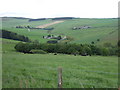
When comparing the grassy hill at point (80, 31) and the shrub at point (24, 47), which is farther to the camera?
the grassy hill at point (80, 31)

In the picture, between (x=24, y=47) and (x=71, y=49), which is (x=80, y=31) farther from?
(x=24, y=47)

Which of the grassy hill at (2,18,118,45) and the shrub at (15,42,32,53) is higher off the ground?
the grassy hill at (2,18,118,45)

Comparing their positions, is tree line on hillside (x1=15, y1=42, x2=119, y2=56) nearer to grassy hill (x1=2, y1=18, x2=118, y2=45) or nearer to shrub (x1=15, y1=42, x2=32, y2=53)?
shrub (x1=15, y1=42, x2=32, y2=53)

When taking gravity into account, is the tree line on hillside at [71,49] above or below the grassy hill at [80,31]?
below

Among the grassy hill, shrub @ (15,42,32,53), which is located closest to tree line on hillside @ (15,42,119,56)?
shrub @ (15,42,32,53)

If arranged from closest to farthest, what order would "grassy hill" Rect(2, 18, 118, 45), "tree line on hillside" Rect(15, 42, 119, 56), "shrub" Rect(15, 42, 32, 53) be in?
"tree line on hillside" Rect(15, 42, 119, 56), "shrub" Rect(15, 42, 32, 53), "grassy hill" Rect(2, 18, 118, 45)

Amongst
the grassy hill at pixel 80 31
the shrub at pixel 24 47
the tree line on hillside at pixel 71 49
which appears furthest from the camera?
the grassy hill at pixel 80 31

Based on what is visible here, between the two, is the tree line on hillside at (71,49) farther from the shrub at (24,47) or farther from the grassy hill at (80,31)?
the grassy hill at (80,31)

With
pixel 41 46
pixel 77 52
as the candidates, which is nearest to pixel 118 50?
pixel 77 52

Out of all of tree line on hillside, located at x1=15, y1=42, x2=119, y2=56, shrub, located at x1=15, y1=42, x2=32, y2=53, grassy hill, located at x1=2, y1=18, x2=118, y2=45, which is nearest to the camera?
tree line on hillside, located at x1=15, y1=42, x2=119, y2=56

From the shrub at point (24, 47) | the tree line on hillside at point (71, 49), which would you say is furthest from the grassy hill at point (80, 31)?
the shrub at point (24, 47)

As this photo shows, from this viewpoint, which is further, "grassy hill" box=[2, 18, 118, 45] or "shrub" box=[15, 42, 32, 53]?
"grassy hill" box=[2, 18, 118, 45]

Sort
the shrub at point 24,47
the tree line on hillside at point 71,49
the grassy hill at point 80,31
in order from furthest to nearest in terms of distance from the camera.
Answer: the grassy hill at point 80,31 → the shrub at point 24,47 → the tree line on hillside at point 71,49

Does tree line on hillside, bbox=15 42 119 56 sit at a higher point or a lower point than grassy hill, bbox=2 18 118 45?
lower
